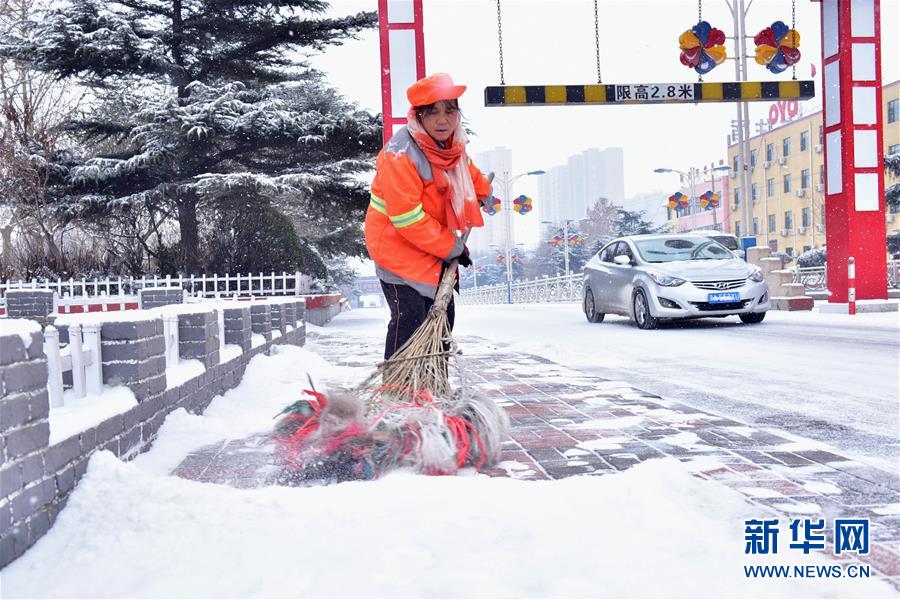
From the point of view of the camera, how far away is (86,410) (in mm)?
3152

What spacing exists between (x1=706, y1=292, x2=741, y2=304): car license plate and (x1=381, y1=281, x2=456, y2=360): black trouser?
7398mm

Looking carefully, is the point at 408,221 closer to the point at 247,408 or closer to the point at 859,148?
the point at 247,408

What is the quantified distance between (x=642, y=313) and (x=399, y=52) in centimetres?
491

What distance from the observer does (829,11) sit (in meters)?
14.3

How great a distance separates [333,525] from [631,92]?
13.6 metres

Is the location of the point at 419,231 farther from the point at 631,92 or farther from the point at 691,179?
the point at 691,179

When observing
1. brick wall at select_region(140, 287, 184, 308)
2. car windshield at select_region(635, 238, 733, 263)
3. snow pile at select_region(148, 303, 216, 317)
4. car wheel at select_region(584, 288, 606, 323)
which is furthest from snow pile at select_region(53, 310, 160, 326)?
car wheel at select_region(584, 288, 606, 323)

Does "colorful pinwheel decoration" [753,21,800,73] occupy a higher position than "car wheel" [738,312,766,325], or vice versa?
"colorful pinwheel decoration" [753,21,800,73]

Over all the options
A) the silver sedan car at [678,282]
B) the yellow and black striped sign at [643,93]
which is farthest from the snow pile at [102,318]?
the yellow and black striped sign at [643,93]

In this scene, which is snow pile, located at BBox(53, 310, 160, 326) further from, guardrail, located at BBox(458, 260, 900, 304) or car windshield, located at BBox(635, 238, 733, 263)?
guardrail, located at BBox(458, 260, 900, 304)

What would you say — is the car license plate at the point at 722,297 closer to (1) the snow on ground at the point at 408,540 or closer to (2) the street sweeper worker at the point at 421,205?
(2) the street sweeper worker at the point at 421,205

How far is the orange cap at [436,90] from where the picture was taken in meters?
3.91

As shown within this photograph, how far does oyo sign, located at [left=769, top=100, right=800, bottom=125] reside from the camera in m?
58.7

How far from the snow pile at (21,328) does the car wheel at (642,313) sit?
31.2 ft
